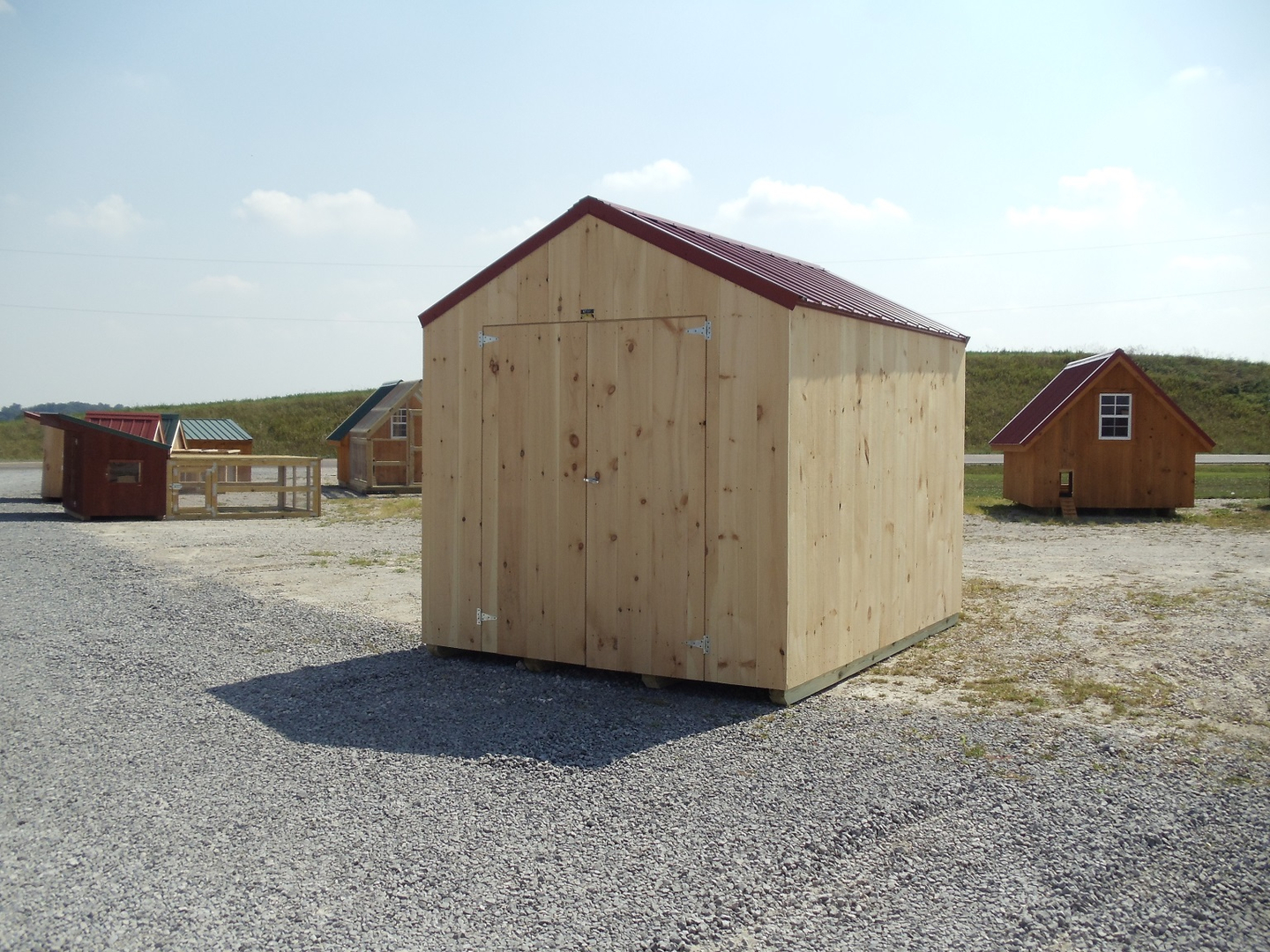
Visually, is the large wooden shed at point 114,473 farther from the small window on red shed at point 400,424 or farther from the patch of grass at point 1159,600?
the patch of grass at point 1159,600

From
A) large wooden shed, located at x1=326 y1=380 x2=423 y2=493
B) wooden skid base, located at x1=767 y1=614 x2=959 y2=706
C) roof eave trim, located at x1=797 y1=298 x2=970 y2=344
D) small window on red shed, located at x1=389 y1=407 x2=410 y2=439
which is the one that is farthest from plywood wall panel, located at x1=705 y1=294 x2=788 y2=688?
small window on red shed, located at x1=389 y1=407 x2=410 y2=439

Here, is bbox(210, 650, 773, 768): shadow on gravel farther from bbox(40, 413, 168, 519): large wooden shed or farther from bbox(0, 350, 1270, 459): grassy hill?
bbox(0, 350, 1270, 459): grassy hill

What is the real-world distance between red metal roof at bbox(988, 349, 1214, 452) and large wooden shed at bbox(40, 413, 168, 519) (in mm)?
17126

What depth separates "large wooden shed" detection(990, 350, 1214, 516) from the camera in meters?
20.3

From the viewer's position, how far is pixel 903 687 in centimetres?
746

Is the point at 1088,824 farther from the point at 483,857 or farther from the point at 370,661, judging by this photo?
the point at 370,661

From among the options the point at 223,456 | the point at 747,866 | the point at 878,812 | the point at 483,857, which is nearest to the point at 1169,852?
the point at 878,812

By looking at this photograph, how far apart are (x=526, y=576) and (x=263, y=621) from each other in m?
3.44

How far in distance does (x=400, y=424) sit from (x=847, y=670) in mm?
20456

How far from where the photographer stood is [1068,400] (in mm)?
20328

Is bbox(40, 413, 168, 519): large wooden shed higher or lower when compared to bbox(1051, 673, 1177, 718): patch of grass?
higher

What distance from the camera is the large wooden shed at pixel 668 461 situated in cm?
692

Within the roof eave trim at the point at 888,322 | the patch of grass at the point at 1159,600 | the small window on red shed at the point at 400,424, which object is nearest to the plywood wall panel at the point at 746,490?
the roof eave trim at the point at 888,322

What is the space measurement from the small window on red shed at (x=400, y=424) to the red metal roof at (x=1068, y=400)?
1428 centimetres
